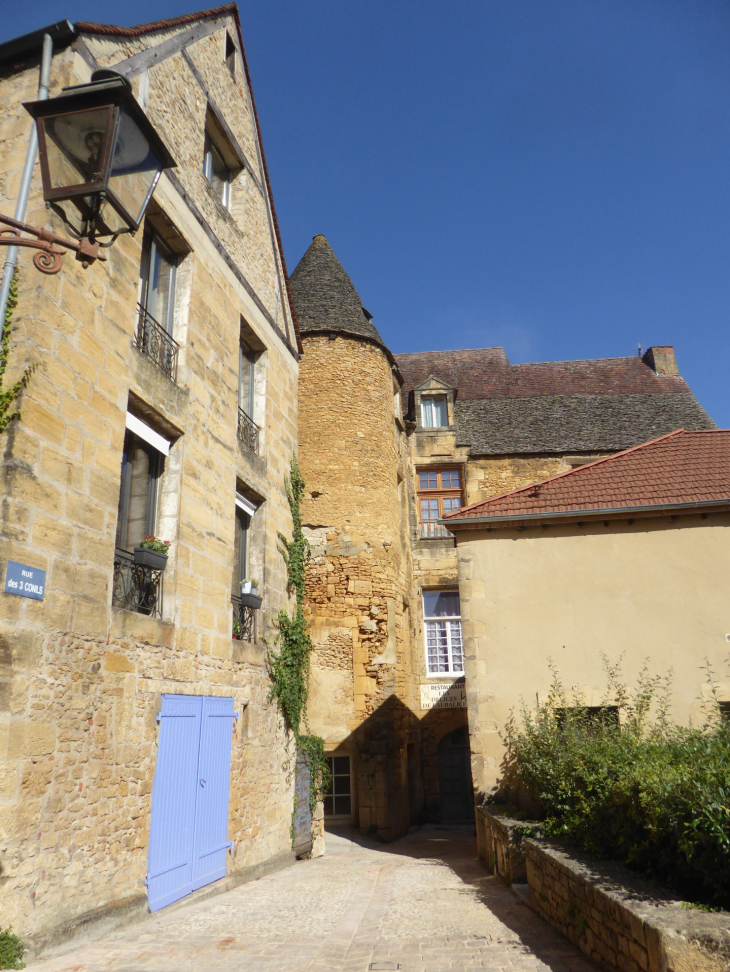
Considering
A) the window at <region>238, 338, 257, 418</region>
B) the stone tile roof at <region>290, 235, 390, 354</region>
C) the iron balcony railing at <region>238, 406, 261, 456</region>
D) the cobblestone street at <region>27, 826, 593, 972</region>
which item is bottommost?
the cobblestone street at <region>27, 826, 593, 972</region>

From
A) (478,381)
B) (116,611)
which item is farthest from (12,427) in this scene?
(478,381)

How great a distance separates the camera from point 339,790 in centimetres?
1166

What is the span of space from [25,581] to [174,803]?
2623mm

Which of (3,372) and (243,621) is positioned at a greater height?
(3,372)

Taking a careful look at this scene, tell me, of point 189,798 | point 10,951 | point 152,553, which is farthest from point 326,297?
point 10,951

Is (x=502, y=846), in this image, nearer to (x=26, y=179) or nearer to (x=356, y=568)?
(x=356, y=568)

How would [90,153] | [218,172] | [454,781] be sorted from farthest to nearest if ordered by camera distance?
1. [454,781]
2. [218,172]
3. [90,153]

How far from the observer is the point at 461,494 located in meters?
15.9

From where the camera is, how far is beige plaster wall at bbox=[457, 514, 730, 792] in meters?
8.02

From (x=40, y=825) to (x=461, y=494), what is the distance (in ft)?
40.6

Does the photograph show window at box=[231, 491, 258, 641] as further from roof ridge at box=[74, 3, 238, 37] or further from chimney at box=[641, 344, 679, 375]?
chimney at box=[641, 344, 679, 375]

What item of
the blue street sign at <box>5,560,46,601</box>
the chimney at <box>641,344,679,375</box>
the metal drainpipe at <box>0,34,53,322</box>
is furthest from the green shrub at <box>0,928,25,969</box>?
the chimney at <box>641,344,679,375</box>

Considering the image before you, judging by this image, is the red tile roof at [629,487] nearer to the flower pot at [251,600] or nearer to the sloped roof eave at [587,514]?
the sloped roof eave at [587,514]

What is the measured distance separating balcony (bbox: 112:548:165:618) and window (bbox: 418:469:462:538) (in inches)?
379
